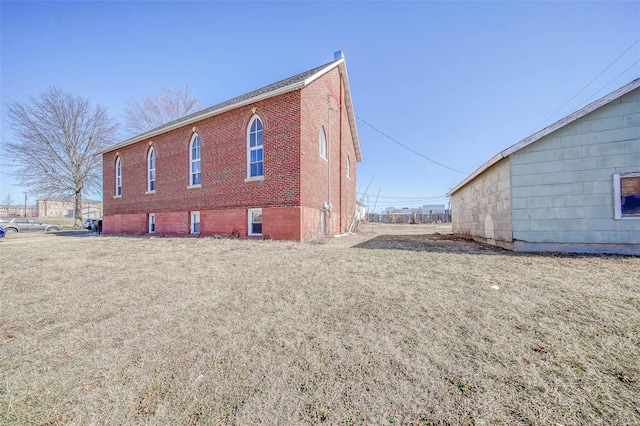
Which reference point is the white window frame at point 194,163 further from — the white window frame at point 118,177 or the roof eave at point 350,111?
the roof eave at point 350,111

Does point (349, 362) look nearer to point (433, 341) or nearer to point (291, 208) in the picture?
point (433, 341)

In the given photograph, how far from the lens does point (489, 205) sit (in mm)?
9383

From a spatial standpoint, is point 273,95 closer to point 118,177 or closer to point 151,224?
point 151,224

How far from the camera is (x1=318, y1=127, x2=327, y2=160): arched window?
12208mm

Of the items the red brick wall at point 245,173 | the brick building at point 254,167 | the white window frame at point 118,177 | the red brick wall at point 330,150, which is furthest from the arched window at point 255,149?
the white window frame at point 118,177

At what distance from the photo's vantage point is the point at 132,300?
4.07 meters

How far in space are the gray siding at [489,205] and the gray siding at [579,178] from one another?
1.49 feet

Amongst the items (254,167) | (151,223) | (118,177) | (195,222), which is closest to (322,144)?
(254,167)

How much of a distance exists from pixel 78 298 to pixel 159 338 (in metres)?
2.53

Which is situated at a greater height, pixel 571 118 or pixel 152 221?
pixel 571 118

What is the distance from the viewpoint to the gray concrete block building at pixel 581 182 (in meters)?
6.52

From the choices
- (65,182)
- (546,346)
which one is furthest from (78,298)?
(65,182)

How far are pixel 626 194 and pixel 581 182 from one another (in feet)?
3.09

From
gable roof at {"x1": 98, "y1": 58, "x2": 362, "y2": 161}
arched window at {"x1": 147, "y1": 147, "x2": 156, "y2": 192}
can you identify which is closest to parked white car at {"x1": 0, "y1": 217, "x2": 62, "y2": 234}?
gable roof at {"x1": 98, "y1": 58, "x2": 362, "y2": 161}
